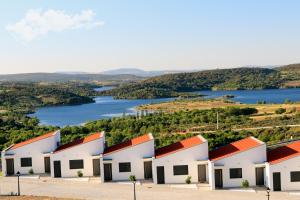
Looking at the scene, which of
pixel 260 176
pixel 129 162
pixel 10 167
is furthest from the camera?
pixel 10 167

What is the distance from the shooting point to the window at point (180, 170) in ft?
93.7

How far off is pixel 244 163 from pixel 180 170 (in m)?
3.75

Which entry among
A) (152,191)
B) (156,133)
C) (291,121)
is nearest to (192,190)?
(152,191)

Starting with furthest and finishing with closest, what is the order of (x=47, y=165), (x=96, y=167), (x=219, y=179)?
(x=47, y=165) → (x=96, y=167) → (x=219, y=179)

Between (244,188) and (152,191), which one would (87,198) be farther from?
(244,188)

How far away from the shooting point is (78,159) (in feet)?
100

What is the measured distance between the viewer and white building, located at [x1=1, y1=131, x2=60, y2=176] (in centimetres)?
3155

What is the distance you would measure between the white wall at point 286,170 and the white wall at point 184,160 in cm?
398

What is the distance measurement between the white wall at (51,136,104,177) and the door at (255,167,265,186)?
31.8 ft

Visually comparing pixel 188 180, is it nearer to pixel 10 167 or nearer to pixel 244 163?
pixel 244 163

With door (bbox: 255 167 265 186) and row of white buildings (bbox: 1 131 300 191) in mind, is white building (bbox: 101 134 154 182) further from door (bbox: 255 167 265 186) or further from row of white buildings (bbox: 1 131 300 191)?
door (bbox: 255 167 265 186)

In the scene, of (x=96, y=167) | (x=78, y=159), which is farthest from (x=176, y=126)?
(x=78, y=159)

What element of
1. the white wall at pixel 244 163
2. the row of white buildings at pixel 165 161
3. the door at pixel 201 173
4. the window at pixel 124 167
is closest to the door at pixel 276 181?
the row of white buildings at pixel 165 161

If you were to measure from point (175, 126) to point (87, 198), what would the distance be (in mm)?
44102
